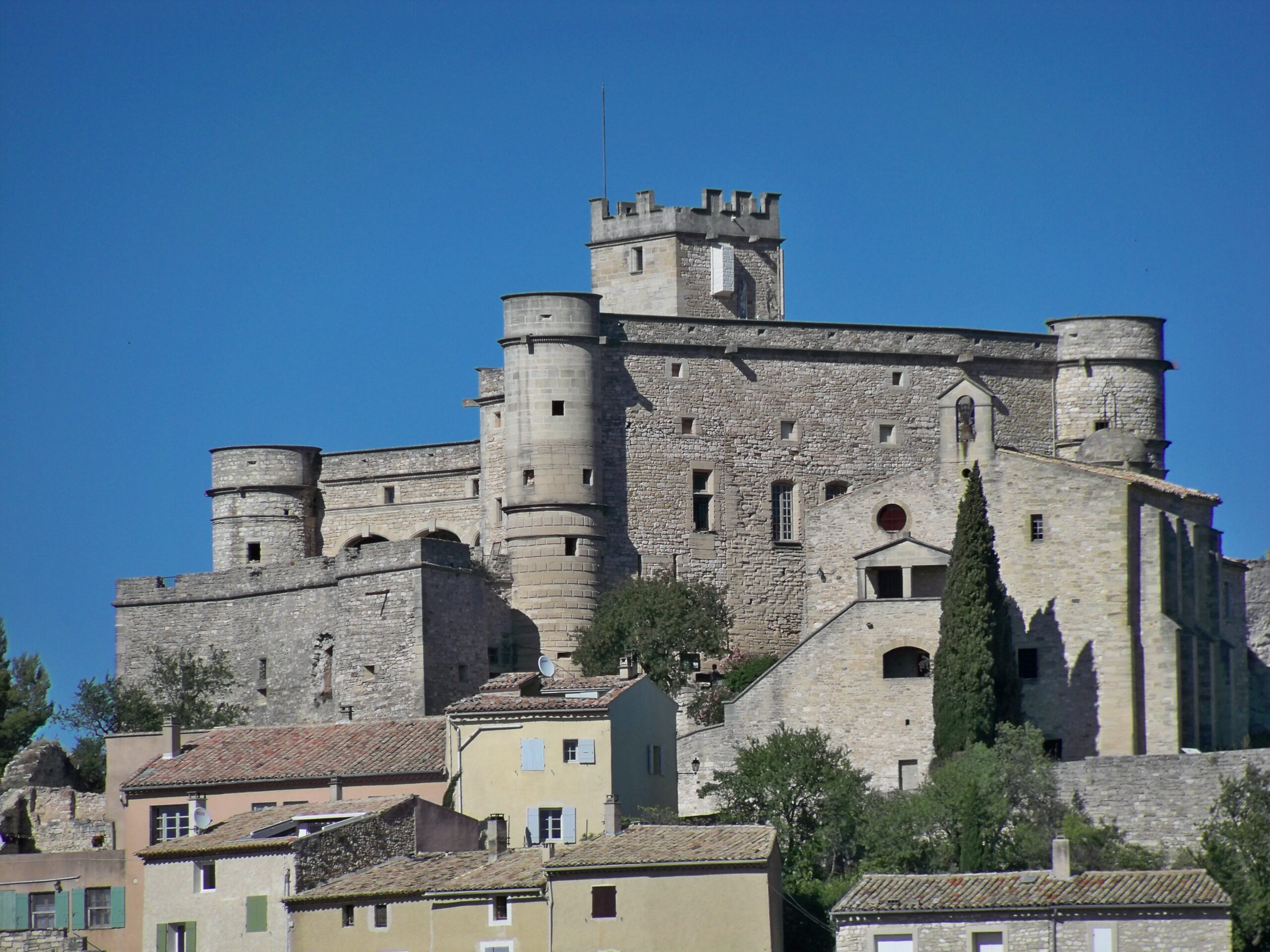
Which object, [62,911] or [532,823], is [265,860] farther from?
[62,911]

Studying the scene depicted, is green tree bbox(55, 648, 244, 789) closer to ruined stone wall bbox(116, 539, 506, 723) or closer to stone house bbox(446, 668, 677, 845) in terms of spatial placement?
ruined stone wall bbox(116, 539, 506, 723)

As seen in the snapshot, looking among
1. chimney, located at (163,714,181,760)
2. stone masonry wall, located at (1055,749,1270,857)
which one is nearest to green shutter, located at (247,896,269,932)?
chimney, located at (163,714,181,760)

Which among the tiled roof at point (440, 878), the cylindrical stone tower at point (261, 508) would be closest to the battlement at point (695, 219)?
the cylindrical stone tower at point (261, 508)

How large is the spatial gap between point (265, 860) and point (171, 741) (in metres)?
9.01

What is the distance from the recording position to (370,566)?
69.2 metres

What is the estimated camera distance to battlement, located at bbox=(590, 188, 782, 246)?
261 ft

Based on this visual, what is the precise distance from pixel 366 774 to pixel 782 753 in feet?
26.4

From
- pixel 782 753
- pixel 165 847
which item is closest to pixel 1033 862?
pixel 782 753

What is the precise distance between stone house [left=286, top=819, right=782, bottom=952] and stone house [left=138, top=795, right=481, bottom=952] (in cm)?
73

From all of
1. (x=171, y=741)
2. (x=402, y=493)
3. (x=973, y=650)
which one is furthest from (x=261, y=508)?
(x=973, y=650)

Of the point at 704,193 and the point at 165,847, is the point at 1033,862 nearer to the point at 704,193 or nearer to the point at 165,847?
the point at 165,847

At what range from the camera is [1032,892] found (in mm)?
48719

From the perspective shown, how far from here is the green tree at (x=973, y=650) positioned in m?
60.1

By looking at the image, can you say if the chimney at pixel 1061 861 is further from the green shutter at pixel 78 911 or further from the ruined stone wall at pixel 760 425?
the ruined stone wall at pixel 760 425
